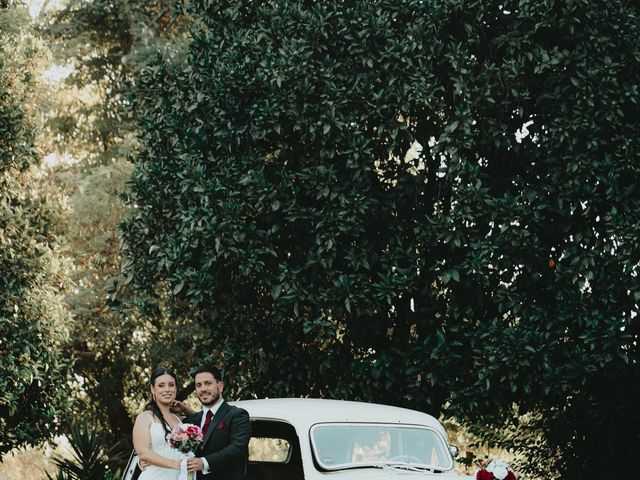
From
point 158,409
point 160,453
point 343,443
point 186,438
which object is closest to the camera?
point 186,438

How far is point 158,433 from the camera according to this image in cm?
627

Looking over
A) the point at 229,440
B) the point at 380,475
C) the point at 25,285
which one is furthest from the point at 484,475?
the point at 25,285

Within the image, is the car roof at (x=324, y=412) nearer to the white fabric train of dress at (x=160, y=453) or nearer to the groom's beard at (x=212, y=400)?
the groom's beard at (x=212, y=400)

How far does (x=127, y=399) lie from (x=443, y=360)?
490 inches

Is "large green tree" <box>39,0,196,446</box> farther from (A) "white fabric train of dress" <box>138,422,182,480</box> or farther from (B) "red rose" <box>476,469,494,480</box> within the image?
(B) "red rose" <box>476,469,494,480</box>

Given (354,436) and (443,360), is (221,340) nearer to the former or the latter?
(443,360)

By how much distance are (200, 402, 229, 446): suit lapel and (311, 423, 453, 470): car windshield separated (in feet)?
2.82

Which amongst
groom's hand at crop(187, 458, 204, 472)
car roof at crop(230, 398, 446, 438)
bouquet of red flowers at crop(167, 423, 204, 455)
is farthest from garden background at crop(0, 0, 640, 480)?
bouquet of red flowers at crop(167, 423, 204, 455)

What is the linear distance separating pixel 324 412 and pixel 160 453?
1.57m

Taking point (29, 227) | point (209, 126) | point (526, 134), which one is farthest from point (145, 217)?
point (526, 134)

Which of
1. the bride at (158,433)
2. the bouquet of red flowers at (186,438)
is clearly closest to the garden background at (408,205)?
the bride at (158,433)

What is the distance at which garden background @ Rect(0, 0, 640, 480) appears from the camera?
35.1ft

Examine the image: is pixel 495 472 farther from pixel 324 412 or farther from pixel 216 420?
pixel 216 420

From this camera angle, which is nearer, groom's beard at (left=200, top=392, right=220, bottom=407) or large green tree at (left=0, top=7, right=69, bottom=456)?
groom's beard at (left=200, top=392, right=220, bottom=407)
